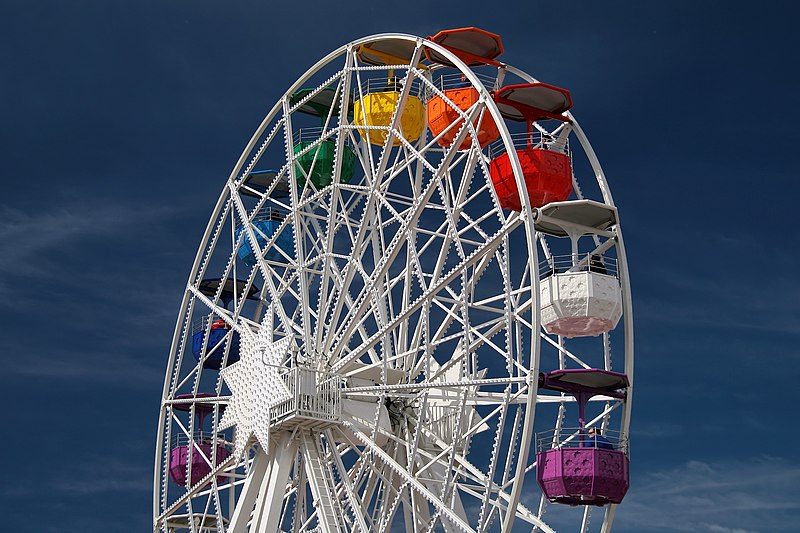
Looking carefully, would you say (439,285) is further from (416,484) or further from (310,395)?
(310,395)

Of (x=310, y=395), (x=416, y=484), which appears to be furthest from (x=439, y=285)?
(x=310, y=395)

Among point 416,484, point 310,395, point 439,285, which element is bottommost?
point 416,484

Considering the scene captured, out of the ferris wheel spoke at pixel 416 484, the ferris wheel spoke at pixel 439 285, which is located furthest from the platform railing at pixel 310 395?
the ferris wheel spoke at pixel 416 484

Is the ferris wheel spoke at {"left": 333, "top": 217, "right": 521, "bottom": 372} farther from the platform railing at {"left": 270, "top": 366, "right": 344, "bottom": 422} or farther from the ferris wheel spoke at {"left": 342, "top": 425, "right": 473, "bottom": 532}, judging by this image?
the ferris wheel spoke at {"left": 342, "top": 425, "right": 473, "bottom": 532}

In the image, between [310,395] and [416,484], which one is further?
[310,395]

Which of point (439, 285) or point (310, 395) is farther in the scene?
point (310, 395)

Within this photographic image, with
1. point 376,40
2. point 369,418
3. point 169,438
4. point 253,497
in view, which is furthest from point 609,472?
point 169,438

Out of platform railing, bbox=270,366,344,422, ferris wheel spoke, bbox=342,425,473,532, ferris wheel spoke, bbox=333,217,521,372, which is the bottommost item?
ferris wheel spoke, bbox=342,425,473,532

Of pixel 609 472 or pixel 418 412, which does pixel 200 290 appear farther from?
pixel 609 472

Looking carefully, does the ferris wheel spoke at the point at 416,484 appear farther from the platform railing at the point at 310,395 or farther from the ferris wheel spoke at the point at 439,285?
the ferris wheel spoke at the point at 439,285

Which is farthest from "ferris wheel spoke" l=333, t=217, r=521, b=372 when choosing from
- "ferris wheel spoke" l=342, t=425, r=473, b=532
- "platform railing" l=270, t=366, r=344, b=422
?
"ferris wheel spoke" l=342, t=425, r=473, b=532

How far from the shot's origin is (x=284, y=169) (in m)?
28.2

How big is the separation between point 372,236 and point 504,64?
4.21 m

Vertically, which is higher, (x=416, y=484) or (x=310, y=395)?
(x=310, y=395)
